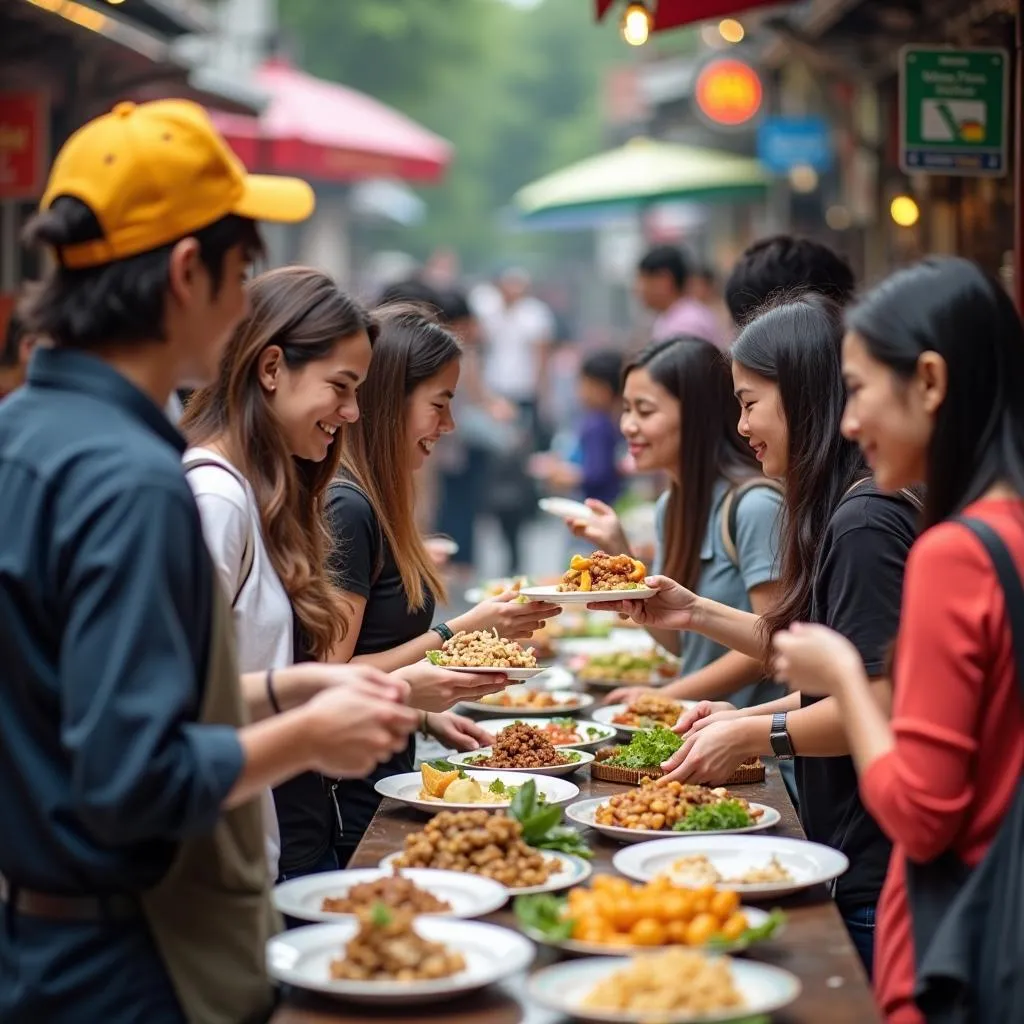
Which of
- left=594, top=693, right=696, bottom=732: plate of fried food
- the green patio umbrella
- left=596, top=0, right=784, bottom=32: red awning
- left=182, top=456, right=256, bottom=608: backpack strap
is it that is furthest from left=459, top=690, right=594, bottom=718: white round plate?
the green patio umbrella

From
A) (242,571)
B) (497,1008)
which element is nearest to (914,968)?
(497,1008)

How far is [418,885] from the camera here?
140 inches

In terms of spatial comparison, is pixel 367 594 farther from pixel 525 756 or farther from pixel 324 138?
pixel 324 138

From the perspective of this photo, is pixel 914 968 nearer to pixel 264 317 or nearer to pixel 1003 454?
pixel 1003 454

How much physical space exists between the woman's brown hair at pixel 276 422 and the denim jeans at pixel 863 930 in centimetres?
150

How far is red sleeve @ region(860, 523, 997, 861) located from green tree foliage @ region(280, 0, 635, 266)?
116 feet

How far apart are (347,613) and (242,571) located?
843 mm

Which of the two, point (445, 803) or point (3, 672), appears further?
point (445, 803)

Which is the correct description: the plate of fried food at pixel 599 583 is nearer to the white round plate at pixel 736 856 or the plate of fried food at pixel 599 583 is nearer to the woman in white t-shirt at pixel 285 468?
the woman in white t-shirt at pixel 285 468

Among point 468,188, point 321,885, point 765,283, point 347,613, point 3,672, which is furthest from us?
point 468,188

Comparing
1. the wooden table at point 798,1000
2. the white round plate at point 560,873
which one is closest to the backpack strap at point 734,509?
the white round plate at point 560,873

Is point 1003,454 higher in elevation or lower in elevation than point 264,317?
lower

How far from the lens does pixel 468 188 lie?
198ft

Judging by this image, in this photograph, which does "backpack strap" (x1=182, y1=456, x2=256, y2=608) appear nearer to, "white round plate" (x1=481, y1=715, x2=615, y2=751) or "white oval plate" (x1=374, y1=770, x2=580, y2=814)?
"white oval plate" (x1=374, y1=770, x2=580, y2=814)
